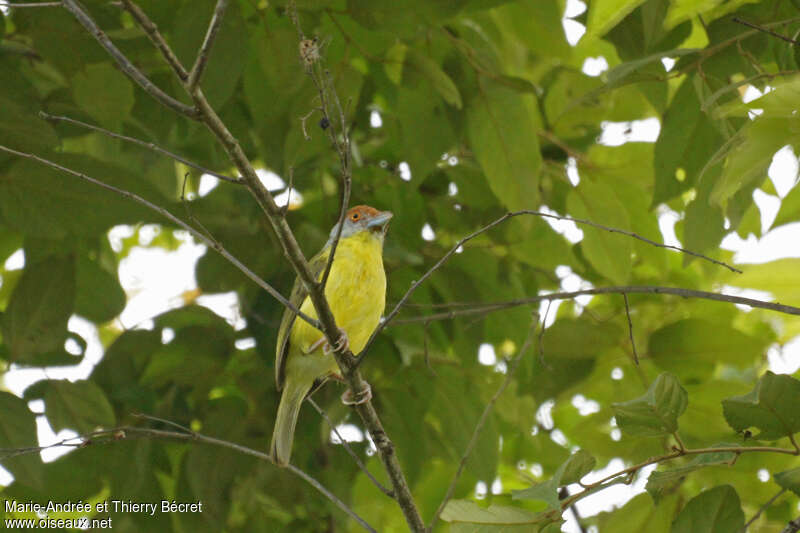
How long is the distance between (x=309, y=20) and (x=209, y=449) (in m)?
1.83

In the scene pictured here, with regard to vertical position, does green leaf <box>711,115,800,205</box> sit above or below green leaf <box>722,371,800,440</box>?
above

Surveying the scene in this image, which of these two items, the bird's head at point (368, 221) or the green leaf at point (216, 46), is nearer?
the green leaf at point (216, 46)

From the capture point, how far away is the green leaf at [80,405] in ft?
11.0

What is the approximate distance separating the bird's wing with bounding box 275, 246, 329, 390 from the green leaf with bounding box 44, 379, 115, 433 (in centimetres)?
71

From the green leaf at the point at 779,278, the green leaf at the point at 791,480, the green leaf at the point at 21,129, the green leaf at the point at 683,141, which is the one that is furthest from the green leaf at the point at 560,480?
the green leaf at the point at 21,129

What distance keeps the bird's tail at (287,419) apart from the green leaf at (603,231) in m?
1.36

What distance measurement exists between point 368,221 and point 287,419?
1.05m

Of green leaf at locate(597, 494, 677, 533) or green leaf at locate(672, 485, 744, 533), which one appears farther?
green leaf at locate(597, 494, 677, 533)

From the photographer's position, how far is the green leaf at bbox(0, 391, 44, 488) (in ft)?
10.0

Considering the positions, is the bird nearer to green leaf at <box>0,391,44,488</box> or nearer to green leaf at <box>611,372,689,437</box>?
green leaf at <box>0,391,44,488</box>

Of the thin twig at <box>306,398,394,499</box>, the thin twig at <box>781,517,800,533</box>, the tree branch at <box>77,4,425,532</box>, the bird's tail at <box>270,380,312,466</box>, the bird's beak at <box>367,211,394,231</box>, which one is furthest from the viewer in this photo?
the bird's beak at <box>367,211,394,231</box>

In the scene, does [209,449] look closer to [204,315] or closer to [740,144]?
[204,315]

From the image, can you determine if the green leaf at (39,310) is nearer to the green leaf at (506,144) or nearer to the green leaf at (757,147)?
the green leaf at (506,144)

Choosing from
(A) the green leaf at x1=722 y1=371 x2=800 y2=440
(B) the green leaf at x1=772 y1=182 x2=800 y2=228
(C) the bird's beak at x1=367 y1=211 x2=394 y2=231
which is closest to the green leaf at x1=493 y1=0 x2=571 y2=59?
(C) the bird's beak at x1=367 y1=211 x2=394 y2=231
